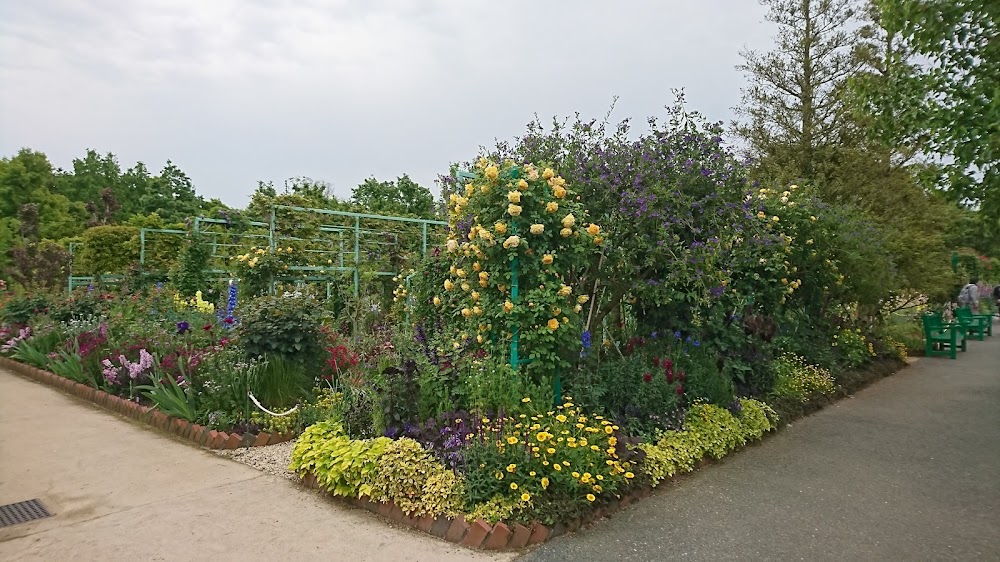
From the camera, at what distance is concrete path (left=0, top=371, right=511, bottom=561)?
10.5 feet

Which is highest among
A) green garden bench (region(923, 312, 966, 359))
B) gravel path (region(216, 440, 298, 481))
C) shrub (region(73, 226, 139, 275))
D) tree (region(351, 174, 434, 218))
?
tree (region(351, 174, 434, 218))

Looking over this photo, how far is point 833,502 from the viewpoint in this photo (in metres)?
4.12

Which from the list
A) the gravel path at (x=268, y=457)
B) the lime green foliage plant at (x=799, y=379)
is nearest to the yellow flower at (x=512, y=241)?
the gravel path at (x=268, y=457)

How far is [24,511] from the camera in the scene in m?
3.71

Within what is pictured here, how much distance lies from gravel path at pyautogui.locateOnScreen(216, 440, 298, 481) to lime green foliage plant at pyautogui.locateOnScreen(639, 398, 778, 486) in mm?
2481

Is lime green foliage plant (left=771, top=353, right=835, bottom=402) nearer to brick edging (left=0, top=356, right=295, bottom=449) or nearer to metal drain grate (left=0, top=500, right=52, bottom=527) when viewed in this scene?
brick edging (left=0, top=356, right=295, bottom=449)

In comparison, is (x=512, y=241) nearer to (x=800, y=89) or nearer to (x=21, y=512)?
(x=21, y=512)

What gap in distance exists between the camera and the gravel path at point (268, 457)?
4.47 meters

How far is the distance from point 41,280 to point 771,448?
14361 millimetres

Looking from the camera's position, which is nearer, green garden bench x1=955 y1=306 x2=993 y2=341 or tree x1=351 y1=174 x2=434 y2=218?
green garden bench x1=955 y1=306 x2=993 y2=341

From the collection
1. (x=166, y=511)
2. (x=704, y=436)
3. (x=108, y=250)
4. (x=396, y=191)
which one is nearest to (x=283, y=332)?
(x=166, y=511)

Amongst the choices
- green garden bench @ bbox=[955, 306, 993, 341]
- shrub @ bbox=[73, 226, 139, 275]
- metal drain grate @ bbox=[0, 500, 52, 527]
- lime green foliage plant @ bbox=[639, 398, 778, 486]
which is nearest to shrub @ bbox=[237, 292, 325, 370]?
metal drain grate @ bbox=[0, 500, 52, 527]

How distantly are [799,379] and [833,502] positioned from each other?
11.3 ft

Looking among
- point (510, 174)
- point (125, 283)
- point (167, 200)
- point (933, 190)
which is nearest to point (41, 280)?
point (125, 283)
